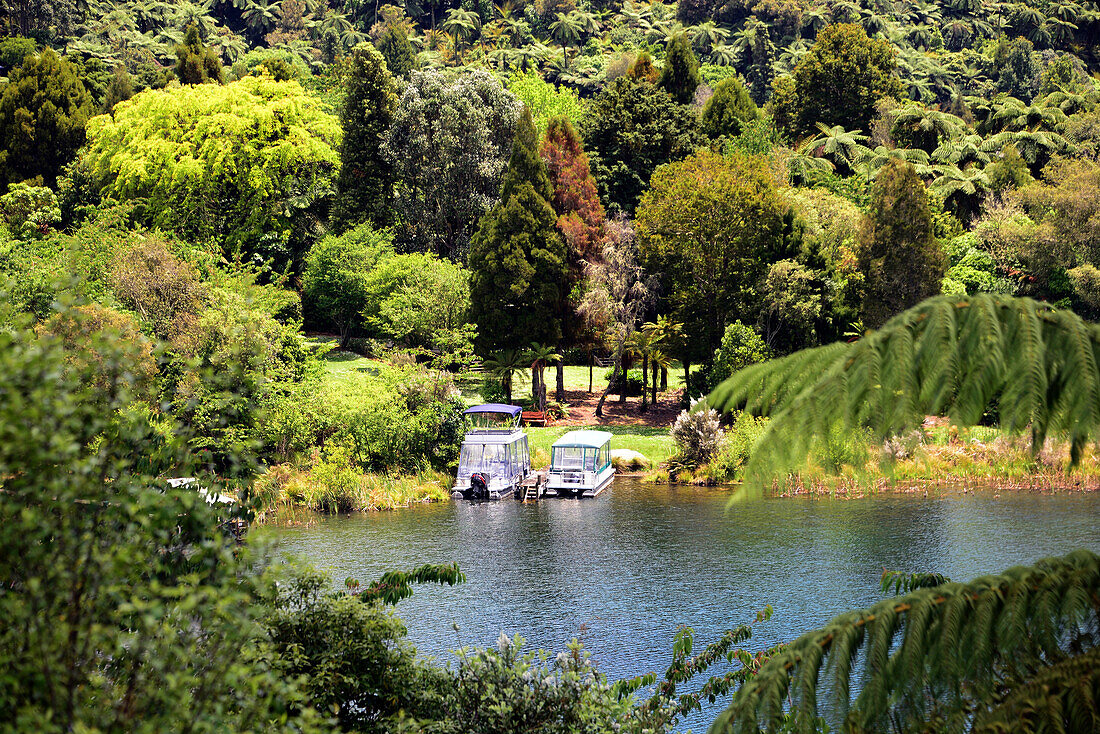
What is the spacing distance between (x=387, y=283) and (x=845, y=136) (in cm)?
2773

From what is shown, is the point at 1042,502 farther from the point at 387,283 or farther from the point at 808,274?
the point at 387,283

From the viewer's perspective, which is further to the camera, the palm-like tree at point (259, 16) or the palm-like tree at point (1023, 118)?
the palm-like tree at point (259, 16)

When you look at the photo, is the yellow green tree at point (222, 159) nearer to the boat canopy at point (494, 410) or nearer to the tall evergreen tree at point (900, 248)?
the boat canopy at point (494, 410)

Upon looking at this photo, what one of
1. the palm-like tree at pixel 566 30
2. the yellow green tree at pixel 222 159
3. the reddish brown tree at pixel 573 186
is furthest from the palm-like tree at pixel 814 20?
the reddish brown tree at pixel 573 186

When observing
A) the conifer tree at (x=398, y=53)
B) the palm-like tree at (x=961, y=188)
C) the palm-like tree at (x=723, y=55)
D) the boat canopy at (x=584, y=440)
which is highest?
the palm-like tree at (x=723, y=55)

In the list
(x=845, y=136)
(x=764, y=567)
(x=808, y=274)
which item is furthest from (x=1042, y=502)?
(x=845, y=136)

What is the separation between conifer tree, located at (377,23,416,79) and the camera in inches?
2842

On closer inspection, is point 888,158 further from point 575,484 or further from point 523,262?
point 575,484

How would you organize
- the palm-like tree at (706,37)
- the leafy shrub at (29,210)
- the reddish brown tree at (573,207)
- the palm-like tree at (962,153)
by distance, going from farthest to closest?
the palm-like tree at (706,37) → the palm-like tree at (962,153) → the leafy shrub at (29,210) → the reddish brown tree at (573,207)

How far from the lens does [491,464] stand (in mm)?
27953

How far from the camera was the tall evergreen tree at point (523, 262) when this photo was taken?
35.5 m

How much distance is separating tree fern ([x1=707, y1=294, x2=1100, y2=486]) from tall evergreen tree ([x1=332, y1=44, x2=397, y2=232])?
1735 inches

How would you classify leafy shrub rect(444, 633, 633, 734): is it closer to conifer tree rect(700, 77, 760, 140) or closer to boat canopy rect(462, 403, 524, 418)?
boat canopy rect(462, 403, 524, 418)

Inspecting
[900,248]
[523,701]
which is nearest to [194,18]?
[900,248]
